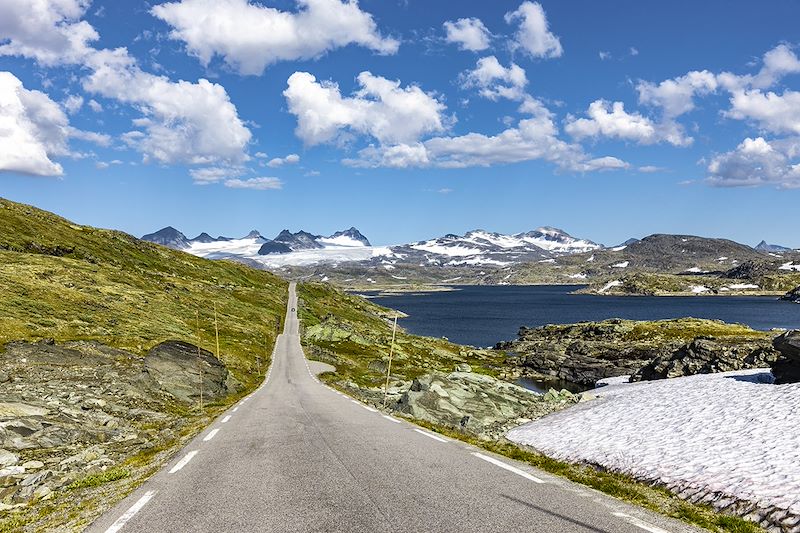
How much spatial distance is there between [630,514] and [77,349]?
5242cm

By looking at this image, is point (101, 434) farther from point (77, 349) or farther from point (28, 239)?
point (28, 239)

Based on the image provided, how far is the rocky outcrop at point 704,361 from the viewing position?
151 ft

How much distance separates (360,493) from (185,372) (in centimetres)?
4253

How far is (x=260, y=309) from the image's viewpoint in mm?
151250

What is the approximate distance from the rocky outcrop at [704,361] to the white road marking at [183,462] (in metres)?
46.3

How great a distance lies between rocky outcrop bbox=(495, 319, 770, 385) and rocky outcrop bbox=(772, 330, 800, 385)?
3228 centimetres

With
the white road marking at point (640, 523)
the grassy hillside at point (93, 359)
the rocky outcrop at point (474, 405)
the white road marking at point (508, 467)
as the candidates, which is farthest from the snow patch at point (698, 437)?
the grassy hillside at point (93, 359)

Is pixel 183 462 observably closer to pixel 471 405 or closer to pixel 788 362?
pixel 471 405

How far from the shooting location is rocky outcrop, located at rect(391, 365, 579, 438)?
102ft

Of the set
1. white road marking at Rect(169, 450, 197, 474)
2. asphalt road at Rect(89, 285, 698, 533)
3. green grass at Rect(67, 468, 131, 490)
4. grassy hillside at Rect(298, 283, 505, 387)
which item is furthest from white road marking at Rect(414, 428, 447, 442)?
grassy hillside at Rect(298, 283, 505, 387)

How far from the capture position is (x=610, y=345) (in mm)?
123812

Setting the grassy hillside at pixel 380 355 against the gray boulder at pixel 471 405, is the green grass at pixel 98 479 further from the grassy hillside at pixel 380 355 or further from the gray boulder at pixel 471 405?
the grassy hillside at pixel 380 355

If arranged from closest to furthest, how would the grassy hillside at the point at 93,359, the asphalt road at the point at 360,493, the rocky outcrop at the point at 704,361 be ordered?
the asphalt road at the point at 360,493 < the grassy hillside at the point at 93,359 < the rocky outcrop at the point at 704,361

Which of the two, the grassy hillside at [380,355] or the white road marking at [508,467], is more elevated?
the white road marking at [508,467]
